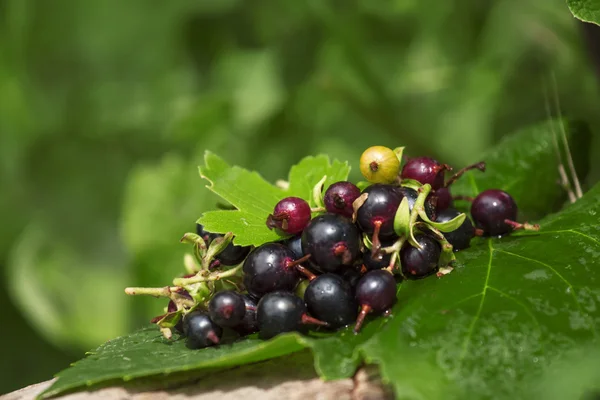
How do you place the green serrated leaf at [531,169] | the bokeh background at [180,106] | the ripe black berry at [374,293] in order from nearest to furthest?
the ripe black berry at [374,293], the green serrated leaf at [531,169], the bokeh background at [180,106]

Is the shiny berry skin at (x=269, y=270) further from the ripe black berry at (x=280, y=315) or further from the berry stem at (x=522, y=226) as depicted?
the berry stem at (x=522, y=226)

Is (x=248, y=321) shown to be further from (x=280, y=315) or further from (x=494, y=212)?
(x=494, y=212)

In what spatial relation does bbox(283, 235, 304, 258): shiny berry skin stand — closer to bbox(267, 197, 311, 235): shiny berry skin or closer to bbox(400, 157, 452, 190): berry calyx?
bbox(267, 197, 311, 235): shiny berry skin

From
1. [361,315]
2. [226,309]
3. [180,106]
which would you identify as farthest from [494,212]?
[180,106]

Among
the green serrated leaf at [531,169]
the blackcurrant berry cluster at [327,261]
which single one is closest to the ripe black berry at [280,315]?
the blackcurrant berry cluster at [327,261]

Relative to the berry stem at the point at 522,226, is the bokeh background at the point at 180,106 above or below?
above

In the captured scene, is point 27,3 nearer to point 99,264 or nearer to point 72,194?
point 72,194

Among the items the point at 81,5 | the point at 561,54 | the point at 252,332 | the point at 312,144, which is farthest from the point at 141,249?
the point at 81,5
